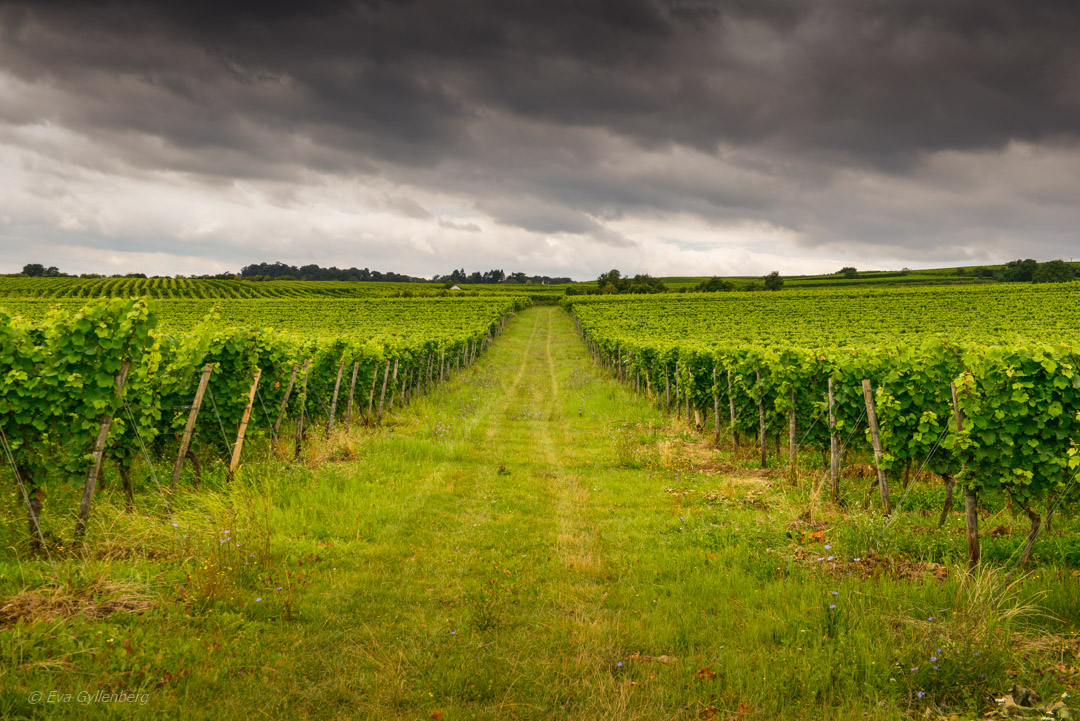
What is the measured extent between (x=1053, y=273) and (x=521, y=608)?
416 ft

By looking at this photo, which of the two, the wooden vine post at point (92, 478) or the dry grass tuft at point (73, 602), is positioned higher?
the wooden vine post at point (92, 478)

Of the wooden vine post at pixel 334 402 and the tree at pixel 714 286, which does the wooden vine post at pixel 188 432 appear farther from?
the tree at pixel 714 286

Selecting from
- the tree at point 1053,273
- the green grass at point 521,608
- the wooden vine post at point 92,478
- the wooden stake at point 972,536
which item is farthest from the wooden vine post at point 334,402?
the tree at point 1053,273

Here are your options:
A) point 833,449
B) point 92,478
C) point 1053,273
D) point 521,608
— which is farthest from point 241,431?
point 1053,273

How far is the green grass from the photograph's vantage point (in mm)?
4230

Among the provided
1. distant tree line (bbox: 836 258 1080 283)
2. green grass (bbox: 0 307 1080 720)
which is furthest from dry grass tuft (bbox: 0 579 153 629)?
distant tree line (bbox: 836 258 1080 283)

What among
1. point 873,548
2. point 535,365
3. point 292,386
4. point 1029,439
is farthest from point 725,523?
point 535,365

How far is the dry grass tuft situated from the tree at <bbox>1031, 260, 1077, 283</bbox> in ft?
410

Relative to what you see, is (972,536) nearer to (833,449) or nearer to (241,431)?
(833,449)

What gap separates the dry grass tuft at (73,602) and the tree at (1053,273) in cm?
12506

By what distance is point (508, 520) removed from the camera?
28.2 feet

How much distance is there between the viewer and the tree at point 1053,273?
9225 cm

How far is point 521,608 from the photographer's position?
19.0 feet

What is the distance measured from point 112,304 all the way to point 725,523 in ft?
29.9
